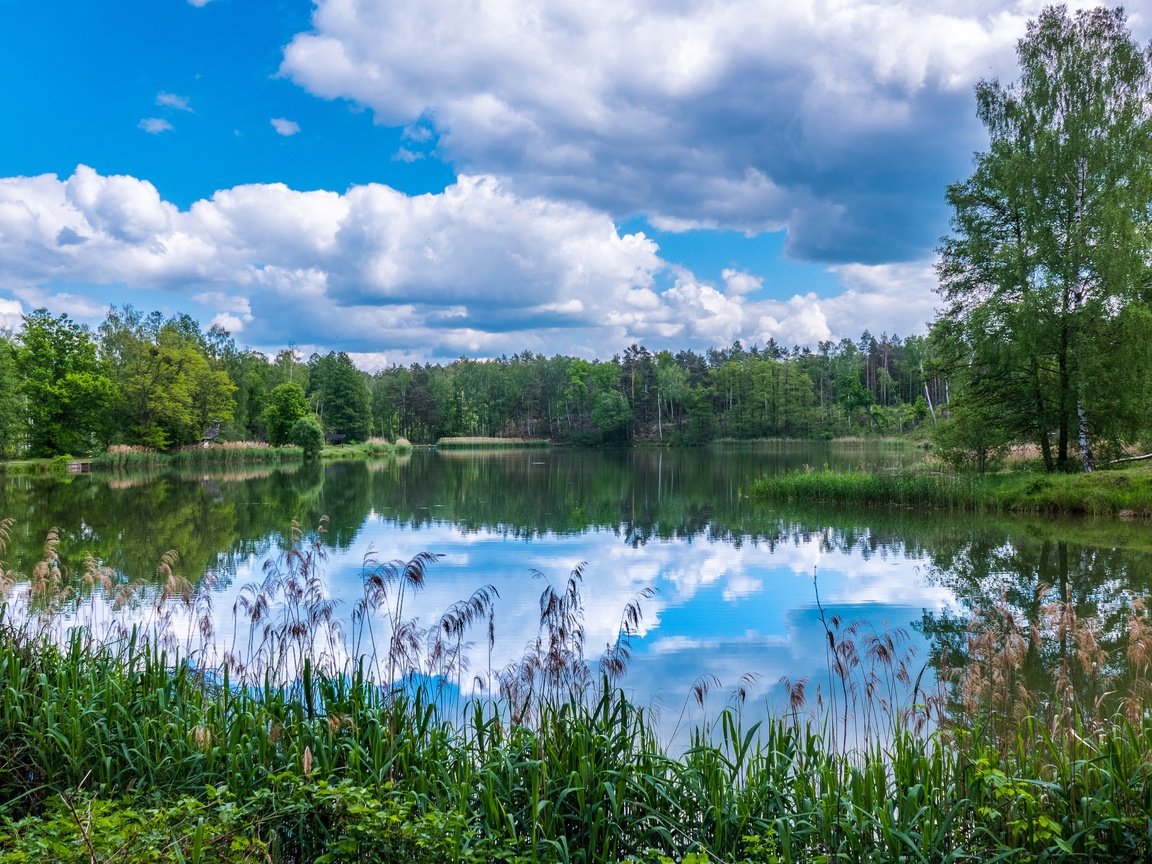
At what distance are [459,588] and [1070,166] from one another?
80.4 feet

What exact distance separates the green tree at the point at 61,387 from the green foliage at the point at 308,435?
14084mm

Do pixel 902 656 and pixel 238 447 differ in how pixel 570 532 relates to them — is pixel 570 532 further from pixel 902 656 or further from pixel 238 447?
pixel 238 447

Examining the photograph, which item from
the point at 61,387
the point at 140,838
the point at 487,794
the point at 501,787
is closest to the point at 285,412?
the point at 61,387

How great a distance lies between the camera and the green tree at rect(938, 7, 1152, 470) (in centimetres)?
2316

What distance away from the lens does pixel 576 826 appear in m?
4.02

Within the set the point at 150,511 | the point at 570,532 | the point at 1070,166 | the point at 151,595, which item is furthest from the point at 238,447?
the point at 1070,166

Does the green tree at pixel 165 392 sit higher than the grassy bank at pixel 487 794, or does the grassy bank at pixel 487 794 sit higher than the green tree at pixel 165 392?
the green tree at pixel 165 392

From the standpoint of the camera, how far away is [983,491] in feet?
77.1

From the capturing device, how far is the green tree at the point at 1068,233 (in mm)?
23156

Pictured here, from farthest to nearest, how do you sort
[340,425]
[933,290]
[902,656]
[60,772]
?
1. [340,425]
2. [933,290]
3. [902,656]
4. [60,772]

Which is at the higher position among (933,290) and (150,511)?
(933,290)

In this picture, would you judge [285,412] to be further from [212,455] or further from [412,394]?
[412,394]

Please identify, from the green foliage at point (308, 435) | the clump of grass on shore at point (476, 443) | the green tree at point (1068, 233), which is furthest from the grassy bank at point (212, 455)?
the green tree at point (1068, 233)

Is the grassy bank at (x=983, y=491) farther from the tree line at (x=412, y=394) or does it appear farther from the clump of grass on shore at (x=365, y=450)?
the clump of grass on shore at (x=365, y=450)
